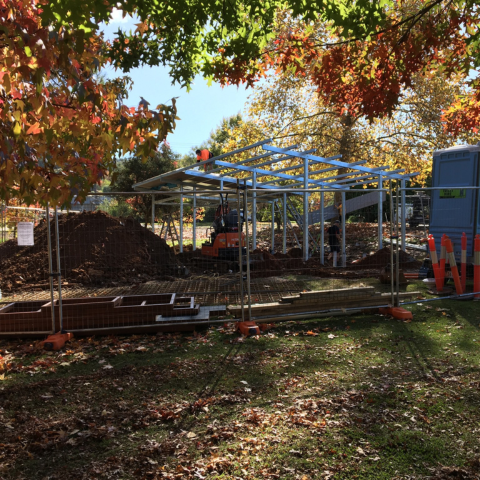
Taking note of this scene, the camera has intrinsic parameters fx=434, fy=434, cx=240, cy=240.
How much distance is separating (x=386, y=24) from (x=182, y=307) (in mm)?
6047

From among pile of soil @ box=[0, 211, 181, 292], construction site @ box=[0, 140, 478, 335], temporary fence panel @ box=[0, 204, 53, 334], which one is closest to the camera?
construction site @ box=[0, 140, 478, 335]

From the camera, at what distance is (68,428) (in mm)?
3936

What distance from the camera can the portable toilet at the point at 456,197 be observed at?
36.2ft

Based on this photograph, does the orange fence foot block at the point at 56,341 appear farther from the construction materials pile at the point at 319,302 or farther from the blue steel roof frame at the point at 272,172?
the blue steel roof frame at the point at 272,172

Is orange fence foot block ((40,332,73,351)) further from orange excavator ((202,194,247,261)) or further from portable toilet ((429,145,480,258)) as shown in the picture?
portable toilet ((429,145,480,258))

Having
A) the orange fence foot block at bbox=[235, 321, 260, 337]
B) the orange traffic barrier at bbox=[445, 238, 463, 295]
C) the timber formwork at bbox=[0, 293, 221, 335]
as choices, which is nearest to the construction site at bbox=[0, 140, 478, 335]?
the timber formwork at bbox=[0, 293, 221, 335]

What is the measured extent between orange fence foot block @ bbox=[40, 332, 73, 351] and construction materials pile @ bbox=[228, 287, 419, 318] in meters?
2.61

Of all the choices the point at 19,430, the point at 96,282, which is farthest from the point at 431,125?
the point at 19,430

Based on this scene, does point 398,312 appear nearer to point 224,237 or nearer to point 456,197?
point 456,197

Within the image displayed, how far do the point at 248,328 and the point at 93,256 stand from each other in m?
8.68

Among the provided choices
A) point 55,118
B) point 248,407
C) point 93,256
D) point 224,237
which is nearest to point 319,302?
point 248,407

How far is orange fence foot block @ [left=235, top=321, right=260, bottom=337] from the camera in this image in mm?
6781

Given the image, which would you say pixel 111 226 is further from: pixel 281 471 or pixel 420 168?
pixel 420 168

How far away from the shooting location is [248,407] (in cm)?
427
